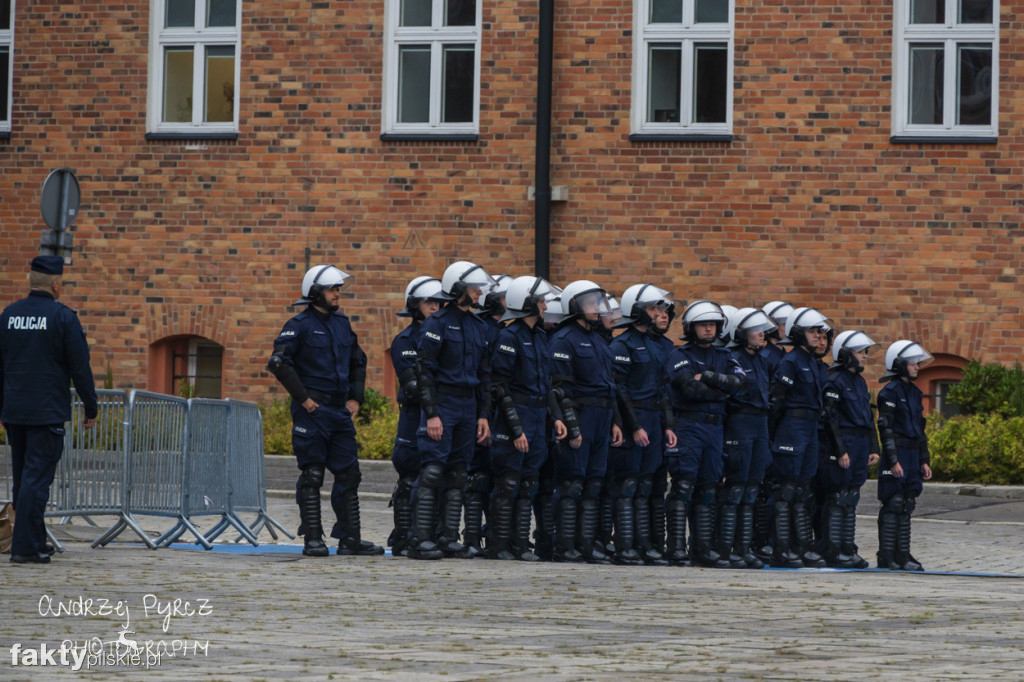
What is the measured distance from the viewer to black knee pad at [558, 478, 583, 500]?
12898 millimetres

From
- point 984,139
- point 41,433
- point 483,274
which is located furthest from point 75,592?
point 984,139

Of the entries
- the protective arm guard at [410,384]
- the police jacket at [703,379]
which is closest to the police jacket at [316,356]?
the protective arm guard at [410,384]

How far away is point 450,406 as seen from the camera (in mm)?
12516

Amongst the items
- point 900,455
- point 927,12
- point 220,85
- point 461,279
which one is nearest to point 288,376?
point 461,279

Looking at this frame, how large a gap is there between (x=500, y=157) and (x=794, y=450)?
28.6 ft

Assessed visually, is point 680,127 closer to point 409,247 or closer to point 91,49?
point 409,247

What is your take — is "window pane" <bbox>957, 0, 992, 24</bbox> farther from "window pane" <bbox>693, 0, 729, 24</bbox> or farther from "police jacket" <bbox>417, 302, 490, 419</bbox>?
"police jacket" <bbox>417, 302, 490, 419</bbox>

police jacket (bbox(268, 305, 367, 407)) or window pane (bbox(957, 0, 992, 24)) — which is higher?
window pane (bbox(957, 0, 992, 24))

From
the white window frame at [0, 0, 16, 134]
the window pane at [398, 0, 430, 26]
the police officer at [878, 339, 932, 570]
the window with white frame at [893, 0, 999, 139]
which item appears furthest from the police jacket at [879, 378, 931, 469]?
the white window frame at [0, 0, 16, 134]

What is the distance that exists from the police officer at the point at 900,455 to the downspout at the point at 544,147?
770 centimetres

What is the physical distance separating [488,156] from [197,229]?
3776 millimetres

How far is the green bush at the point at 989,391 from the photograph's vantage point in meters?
19.7

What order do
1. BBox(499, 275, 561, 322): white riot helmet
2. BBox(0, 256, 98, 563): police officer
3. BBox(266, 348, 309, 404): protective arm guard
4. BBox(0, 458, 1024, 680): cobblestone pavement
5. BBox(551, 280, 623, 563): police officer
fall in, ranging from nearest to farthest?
BBox(0, 458, 1024, 680): cobblestone pavement
BBox(0, 256, 98, 563): police officer
BBox(266, 348, 309, 404): protective arm guard
BBox(551, 280, 623, 563): police officer
BBox(499, 275, 561, 322): white riot helmet

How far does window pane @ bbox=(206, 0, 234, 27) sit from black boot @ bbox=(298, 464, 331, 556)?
38.0 feet
